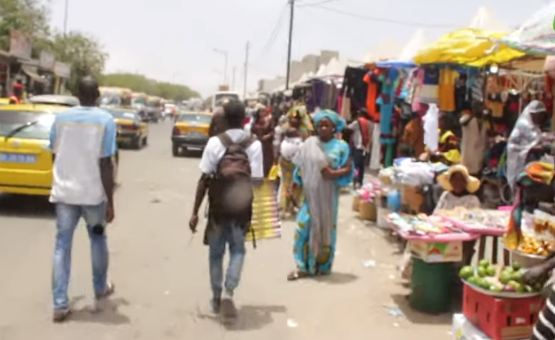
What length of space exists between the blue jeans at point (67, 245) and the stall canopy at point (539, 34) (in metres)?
3.60

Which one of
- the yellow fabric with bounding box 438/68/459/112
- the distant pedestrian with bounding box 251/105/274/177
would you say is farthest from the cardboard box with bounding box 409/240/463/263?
the distant pedestrian with bounding box 251/105/274/177

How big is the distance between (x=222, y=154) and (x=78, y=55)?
59.6m

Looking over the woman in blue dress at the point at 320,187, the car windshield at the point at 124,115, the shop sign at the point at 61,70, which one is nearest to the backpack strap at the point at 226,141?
the woman in blue dress at the point at 320,187

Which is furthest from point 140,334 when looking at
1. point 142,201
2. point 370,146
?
point 370,146

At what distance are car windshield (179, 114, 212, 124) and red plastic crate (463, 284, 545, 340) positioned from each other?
18800mm

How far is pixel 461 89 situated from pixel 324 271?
4.41 m

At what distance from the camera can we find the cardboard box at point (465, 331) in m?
4.78

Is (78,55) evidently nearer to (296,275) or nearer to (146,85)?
(296,275)

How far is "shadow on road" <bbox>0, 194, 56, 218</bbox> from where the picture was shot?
10.1m

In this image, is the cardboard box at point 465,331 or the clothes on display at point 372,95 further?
the clothes on display at point 372,95

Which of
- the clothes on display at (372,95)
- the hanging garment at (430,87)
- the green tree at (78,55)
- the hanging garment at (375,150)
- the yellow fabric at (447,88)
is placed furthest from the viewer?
the green tree at (78,55)

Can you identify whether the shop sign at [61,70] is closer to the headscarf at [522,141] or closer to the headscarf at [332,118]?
the headscarf at [332,118]

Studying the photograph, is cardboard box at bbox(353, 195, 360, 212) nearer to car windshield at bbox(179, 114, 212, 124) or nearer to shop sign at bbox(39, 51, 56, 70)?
car windshield at bbox(179, 114, 212, 124)

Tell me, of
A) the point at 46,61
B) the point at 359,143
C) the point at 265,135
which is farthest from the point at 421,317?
the point at 46,61
